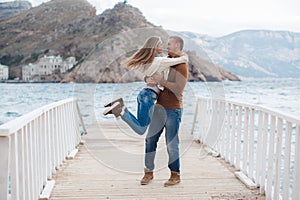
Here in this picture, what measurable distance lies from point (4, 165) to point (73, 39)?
1226 inches

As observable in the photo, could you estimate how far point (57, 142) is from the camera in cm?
359

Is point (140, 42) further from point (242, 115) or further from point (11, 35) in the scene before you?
point (11, 35)

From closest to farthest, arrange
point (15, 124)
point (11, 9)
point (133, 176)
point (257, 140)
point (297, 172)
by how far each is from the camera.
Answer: point (15, 124) < point (297, 172) < point (257, 140) < point (133, 176) < point (11, 9)

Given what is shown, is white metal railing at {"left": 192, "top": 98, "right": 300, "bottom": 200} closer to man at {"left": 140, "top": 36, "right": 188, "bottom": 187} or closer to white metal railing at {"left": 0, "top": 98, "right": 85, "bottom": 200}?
man at {"left": 140, "top": 36, "right": 188, "bottom": 187}

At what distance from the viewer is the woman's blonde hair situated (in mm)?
2902

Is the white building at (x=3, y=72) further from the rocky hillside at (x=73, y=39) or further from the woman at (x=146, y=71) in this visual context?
the woman at (x=146, y=71)

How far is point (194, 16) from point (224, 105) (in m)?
2.44

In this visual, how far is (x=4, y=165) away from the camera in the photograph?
5.98 ft

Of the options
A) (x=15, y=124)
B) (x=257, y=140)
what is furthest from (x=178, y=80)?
(x=15, y=124)

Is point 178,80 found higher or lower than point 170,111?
higher

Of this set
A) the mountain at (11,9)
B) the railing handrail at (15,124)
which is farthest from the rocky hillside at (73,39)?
the mountain at (11,9)

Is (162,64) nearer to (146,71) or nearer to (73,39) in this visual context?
(146,71)

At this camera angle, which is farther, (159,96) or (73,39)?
(73,39)

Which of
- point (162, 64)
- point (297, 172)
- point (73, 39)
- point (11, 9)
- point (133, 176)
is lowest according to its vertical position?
point (73, 39)
